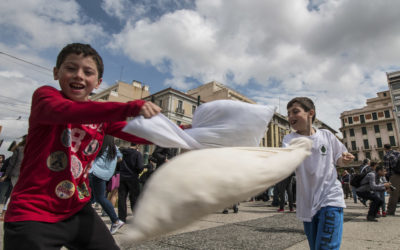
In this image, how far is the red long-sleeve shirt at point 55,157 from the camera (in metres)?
0.94

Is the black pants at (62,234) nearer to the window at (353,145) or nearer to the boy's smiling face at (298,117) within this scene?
the boy's smiling face at (298,117)

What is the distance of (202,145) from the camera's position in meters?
0.90

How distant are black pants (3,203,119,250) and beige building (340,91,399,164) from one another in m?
58.7

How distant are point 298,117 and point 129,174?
3619mm

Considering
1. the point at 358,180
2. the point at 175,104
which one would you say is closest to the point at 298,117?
the point at 358,180

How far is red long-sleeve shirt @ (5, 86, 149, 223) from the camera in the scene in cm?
94

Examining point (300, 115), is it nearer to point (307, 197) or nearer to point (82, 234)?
point (307, 197)

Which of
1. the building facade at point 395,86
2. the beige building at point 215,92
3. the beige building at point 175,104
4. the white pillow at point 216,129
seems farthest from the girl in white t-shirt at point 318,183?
the building facade at point 395,86

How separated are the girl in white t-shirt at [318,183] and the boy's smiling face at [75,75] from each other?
1431mm

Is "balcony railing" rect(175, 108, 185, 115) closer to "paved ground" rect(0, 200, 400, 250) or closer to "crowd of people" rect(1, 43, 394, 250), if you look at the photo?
"paved ground" rect(0, 200, 400, 250)

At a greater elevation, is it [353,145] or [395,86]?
[395,86]

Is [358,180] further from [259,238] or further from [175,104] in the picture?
[175,104]

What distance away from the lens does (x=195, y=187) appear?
0.57 meters

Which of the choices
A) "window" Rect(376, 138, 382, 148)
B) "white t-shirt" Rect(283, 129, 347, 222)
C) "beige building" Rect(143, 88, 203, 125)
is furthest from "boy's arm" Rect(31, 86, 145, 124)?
"window" Rect(376, 138, 382, 148)
